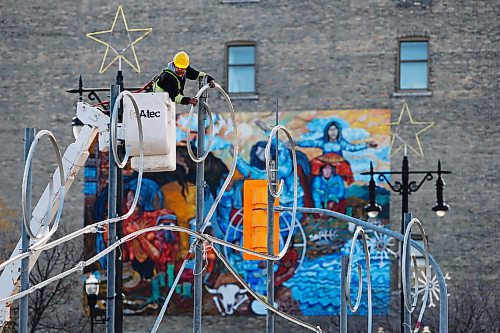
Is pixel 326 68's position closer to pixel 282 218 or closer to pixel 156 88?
pixel 282 218

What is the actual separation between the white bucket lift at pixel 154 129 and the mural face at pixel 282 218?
26049 mm

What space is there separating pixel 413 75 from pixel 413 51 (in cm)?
78

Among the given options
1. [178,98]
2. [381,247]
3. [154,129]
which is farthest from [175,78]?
[381,247]

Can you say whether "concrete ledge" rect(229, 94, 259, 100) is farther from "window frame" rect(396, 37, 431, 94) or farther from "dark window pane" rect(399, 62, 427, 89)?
"dark window pane" rect(399, 62, 427, 89)

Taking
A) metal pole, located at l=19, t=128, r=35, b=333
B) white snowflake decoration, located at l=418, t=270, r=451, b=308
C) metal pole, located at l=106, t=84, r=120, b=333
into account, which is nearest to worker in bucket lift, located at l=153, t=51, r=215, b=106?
metal pole, located at l=106, t=84, r=120, b=333

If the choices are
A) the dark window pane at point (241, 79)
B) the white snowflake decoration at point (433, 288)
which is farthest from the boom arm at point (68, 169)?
the dark window pane at point (241, 79)

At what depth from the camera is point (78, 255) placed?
46.3 meters

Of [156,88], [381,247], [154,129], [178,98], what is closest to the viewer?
[178,98]

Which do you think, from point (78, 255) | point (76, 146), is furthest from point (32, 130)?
point (78, 255)

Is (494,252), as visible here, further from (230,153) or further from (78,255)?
(78,255)

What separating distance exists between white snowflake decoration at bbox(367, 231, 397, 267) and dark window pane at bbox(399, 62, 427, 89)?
16.2ft

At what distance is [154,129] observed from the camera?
1984cm

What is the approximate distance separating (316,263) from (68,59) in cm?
1067

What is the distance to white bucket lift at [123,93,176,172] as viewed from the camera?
1969 cm
